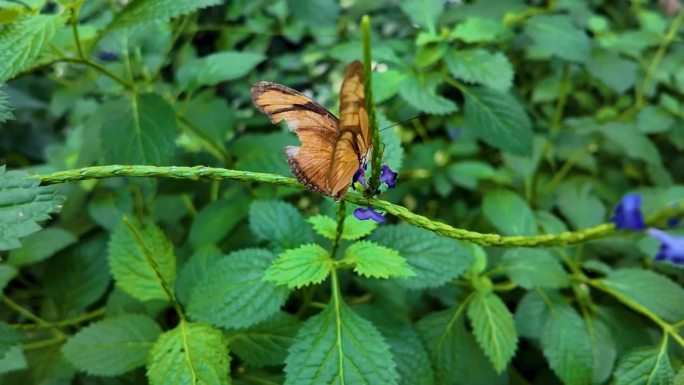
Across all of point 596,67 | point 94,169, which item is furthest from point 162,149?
point 596,67

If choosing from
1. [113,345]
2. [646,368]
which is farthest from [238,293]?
[646,368]

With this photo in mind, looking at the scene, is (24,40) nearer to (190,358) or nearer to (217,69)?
(217,69)

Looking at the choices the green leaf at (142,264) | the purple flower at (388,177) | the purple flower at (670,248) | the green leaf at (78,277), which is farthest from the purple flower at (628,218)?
the green leaf at (78,277)

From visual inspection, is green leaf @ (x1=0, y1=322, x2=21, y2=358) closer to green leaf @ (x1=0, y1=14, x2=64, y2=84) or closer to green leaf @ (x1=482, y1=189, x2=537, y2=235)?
green leaf @ (x1=0, y1=14, x2=64, y2=84)

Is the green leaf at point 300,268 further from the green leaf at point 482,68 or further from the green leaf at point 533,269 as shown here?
the green leaf at point 482,68

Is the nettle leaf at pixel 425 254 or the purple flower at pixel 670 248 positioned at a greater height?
the purple flower at pixel 670 248
